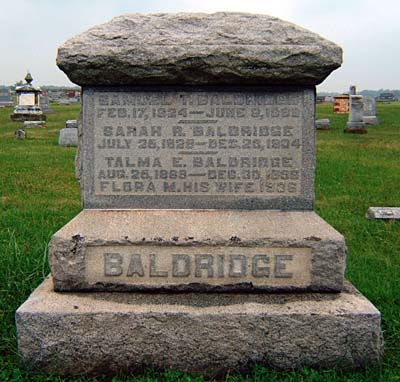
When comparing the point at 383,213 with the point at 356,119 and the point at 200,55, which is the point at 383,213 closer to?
the point at 200,55

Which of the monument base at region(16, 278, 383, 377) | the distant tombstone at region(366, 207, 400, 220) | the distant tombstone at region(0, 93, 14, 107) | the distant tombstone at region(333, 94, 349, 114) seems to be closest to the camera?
the monument base at region(16, 278, 383, 377)

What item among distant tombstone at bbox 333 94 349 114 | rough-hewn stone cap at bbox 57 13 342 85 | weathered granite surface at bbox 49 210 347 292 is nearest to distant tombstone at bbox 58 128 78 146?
rough-hewn stone cap at bbox 57 13 342 85

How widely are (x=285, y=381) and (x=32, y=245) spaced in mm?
2749

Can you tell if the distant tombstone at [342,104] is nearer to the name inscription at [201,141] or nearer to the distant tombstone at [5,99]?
the distant tombstone at [5,99]

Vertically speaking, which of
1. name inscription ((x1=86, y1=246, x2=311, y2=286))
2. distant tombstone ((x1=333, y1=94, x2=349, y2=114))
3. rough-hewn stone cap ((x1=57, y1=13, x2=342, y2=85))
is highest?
rough-hewn stone cap ((x1=57, y1=13, x2=342, y2=85))

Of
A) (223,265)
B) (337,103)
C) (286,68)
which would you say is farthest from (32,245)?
(337,103)

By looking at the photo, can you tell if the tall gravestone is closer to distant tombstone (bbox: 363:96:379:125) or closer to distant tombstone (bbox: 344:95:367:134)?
distant tombstone (bbox: 344:95:367:134)

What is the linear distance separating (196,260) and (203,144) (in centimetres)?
64

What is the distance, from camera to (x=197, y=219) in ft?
10.8

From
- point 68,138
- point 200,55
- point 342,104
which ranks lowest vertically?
point 68,138

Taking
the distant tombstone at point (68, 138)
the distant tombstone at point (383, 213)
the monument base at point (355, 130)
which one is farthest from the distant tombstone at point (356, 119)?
the distant tombstone at point (383, 213)

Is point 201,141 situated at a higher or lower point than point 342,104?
higher

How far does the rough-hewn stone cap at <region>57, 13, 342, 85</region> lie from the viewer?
3137 mm

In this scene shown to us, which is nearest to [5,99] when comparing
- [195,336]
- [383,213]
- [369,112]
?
[369,112]
